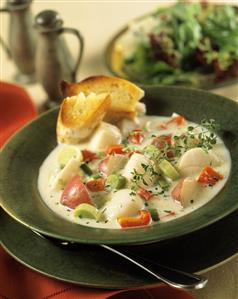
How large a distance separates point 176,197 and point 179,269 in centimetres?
28

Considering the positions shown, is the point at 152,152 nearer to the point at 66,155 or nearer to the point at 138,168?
the point at 138,168

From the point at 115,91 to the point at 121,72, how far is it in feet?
2.21

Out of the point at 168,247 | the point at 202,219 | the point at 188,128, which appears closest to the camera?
the point at 202,219

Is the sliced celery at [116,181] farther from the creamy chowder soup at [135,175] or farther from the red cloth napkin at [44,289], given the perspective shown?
the red cloth napkin at [44,289]

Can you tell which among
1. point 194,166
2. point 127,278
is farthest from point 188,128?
point 127,278

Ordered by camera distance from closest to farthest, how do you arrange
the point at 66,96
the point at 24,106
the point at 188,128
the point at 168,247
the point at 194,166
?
the point at 168,247 < the point at 194,166 < the point at 188,128 < the point at 66,96 < the point at 24,106

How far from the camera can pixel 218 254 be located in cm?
203

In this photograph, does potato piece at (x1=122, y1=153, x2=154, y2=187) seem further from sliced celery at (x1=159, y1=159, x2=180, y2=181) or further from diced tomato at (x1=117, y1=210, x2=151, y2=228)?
diced tomato at (x1=117, y1=210, x2=151, y2=228)

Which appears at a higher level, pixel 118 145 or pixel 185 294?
pixel 118 145

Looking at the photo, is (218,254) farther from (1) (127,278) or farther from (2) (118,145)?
(2) (118,145)

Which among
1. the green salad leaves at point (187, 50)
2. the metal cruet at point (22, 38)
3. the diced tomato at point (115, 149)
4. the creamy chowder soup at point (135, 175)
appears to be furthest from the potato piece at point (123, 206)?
the metal cruet at point (22, 38)

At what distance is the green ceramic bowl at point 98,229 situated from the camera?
1.98m

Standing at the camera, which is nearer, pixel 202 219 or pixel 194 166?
pixel 202 219

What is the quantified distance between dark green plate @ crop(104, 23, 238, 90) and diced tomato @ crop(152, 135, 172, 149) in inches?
27.5
